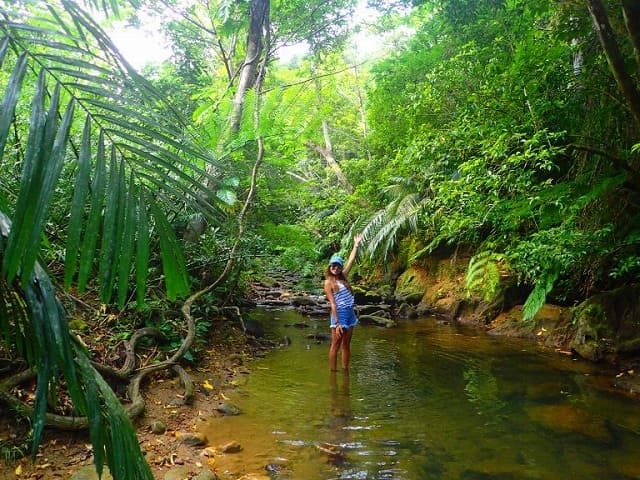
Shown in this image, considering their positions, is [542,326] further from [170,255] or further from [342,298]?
[170,255]

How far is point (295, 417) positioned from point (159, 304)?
2.49m

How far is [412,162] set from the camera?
8.23 meters

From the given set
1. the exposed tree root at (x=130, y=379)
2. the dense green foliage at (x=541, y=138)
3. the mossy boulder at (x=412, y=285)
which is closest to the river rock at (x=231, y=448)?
the exposed tree root at (x=130, y=379)

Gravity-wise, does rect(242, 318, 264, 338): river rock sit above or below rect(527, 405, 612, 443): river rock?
above

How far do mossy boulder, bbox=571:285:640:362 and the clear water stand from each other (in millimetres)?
306

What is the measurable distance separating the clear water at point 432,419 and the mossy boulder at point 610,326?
0.31 m

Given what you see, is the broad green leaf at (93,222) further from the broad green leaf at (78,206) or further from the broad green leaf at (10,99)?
the broad green leaf at (10,99)

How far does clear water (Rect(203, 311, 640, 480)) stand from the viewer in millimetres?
3436

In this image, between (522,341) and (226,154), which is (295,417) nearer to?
(226,154)

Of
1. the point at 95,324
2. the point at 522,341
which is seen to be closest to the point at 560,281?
the point at 522,341

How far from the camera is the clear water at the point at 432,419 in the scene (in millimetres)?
3436

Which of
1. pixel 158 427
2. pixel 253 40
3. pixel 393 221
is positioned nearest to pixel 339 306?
pixel 158 427

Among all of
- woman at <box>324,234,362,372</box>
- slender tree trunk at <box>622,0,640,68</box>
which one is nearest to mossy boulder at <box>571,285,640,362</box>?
woman at <box>324,234,362,372</box>

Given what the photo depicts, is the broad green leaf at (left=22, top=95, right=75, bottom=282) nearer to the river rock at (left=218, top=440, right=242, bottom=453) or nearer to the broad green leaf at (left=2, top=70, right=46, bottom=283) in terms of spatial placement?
the broad green leaf at (left=2, top=70, right=46, bottom=283)
